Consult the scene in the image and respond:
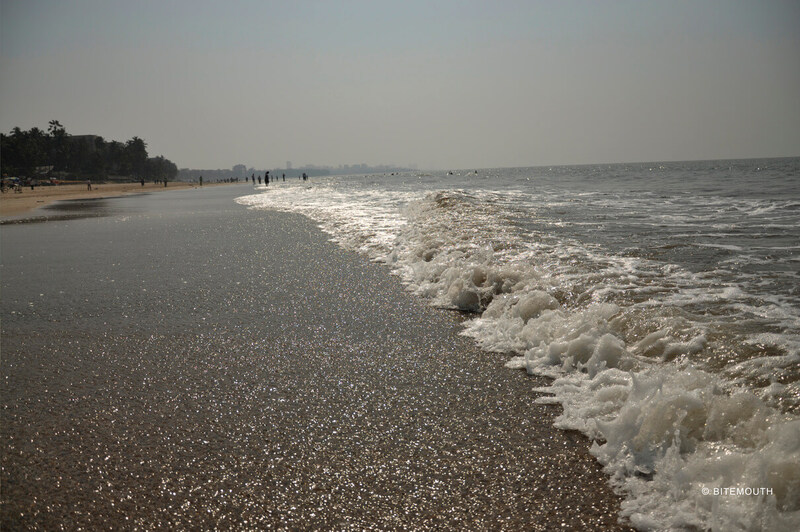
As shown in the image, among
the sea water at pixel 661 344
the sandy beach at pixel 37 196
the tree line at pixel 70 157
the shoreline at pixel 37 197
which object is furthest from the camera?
the tree line at pixel 70 157

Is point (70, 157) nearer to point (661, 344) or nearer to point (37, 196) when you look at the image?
point (37, 196)

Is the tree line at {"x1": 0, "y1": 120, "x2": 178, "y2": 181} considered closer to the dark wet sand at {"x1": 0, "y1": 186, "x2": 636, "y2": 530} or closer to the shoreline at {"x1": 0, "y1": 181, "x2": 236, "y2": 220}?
the shoreline at {"x1": 0, "y1": 181, "x2": 236, "y2": 220}

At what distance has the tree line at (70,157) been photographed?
94.0 meters

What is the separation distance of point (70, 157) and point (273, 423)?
139042 millimetres

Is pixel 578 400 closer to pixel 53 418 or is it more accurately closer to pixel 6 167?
pixel 53 418

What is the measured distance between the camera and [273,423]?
334 cm

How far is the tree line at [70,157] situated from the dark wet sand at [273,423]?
10180 centimetres

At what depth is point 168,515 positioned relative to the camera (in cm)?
245

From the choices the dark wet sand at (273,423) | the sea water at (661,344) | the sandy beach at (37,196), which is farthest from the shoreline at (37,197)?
the sea water at (661,344)

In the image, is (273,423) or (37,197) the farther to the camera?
(37,197)

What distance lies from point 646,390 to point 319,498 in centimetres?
216

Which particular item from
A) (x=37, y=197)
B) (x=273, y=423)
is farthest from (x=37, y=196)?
(x=273, y=423)

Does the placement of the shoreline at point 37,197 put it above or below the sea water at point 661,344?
above

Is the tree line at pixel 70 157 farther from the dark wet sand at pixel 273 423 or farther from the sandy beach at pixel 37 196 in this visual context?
the dark wet sand at pixel 273 423
